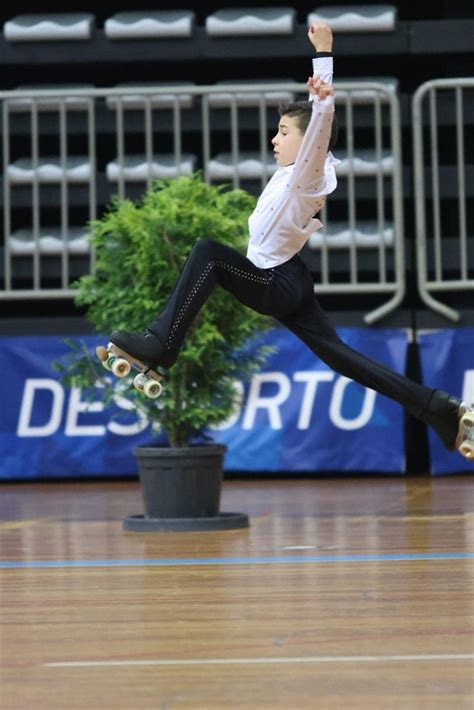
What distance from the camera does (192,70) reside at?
11.4 meters

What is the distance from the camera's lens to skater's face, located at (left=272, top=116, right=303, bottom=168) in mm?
6094

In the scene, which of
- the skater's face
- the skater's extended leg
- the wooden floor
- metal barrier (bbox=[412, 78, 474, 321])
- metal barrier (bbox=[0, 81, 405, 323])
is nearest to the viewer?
the wooden floor

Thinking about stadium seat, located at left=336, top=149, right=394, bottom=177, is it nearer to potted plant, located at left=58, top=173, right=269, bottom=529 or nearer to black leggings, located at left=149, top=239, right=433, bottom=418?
potted plant, located at left=58, top=173, right=269, bottom=529

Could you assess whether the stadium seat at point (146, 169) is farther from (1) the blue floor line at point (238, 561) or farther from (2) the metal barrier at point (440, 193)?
(1) the blue floor line at point (238, 561)

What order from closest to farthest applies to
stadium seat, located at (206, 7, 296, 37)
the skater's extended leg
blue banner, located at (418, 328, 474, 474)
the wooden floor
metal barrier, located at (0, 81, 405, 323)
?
the wooden floor, the skater's extended leg, blue banner, located at (418, 328, 474, 474), metal barrier, located at (0, 81, 405, 323), stadium seat, located at (206, 7, 296, 37)

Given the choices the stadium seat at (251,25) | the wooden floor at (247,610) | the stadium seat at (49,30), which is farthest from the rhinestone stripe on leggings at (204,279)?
the stadium seat at (49,30)

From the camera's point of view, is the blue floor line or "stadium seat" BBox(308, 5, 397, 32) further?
"stadium seat" BBox(308, 5, 397, 32)

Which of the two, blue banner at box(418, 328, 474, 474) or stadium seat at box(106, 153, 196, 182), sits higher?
stadium seat at box(106, 153, 196, 182)

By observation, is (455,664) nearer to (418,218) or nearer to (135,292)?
(135,292)

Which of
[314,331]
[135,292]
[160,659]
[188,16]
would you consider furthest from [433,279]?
[160,659]

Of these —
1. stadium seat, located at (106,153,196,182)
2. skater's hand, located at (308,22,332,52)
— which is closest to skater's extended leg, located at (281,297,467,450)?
skater's hand, located at (308,22,332,52)

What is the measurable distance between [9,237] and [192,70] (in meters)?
2.23

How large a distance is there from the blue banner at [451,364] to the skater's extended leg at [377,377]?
3343mm

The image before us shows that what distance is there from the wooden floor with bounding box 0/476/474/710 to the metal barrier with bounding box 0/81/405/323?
2449 mm
